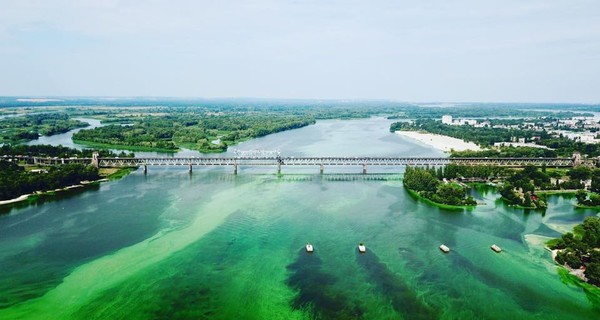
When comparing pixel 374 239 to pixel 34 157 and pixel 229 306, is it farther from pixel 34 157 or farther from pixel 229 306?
pixel 34 157

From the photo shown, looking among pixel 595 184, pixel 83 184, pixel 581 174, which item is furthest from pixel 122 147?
pixel 595 184

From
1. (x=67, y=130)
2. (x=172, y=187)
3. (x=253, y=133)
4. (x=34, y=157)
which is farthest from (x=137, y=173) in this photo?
(x=67, y=130)

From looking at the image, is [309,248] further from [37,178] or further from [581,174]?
[581,174]

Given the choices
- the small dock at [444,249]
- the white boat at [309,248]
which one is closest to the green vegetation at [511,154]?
the small dock at [444,249]

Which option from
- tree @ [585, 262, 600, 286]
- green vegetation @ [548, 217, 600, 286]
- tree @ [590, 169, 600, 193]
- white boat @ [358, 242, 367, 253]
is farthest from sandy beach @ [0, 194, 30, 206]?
tree @ [590, 169, 600, 193]

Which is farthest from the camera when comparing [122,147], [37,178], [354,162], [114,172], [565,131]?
[565,131]

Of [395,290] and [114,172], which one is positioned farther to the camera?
[114,172]

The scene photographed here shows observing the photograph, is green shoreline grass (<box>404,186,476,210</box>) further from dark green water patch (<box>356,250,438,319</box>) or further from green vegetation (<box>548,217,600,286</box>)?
dark green water patch (<box>356,250,438,319</box>)
